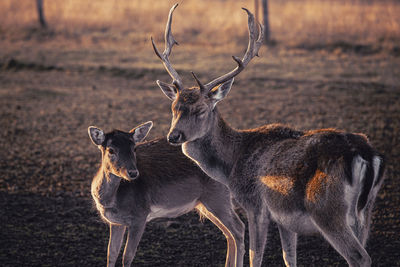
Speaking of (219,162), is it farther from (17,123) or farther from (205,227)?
(17,123)

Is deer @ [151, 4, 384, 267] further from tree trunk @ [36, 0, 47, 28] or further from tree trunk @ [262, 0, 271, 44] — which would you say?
tree trunk @ [36, 0, 47, 28]

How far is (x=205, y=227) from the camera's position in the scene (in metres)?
7.80

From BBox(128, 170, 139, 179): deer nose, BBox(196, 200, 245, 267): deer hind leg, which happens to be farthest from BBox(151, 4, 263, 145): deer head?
BBox(196, 200, 245, 267): deer hind leg

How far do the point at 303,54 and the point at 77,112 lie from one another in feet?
26.8

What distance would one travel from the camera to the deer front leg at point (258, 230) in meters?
5.77

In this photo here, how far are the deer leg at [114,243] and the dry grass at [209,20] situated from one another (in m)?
13.9

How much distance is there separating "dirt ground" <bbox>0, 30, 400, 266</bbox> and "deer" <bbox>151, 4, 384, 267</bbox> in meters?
1.27

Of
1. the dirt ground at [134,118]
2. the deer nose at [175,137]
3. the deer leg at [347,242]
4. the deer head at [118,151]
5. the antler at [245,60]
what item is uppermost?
the antler at [245,60]

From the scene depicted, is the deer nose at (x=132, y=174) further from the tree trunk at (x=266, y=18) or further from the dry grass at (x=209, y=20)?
the tree trunk at (x=266, y=18)

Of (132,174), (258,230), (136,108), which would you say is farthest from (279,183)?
(136,108)

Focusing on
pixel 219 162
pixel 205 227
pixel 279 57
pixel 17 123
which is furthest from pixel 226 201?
pixel 279 57

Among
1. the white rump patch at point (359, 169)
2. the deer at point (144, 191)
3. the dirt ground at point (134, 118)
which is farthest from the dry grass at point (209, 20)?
the white rump patch at point (359, 169)

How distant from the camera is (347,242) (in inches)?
196

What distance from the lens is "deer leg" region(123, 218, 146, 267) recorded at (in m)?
6.24
